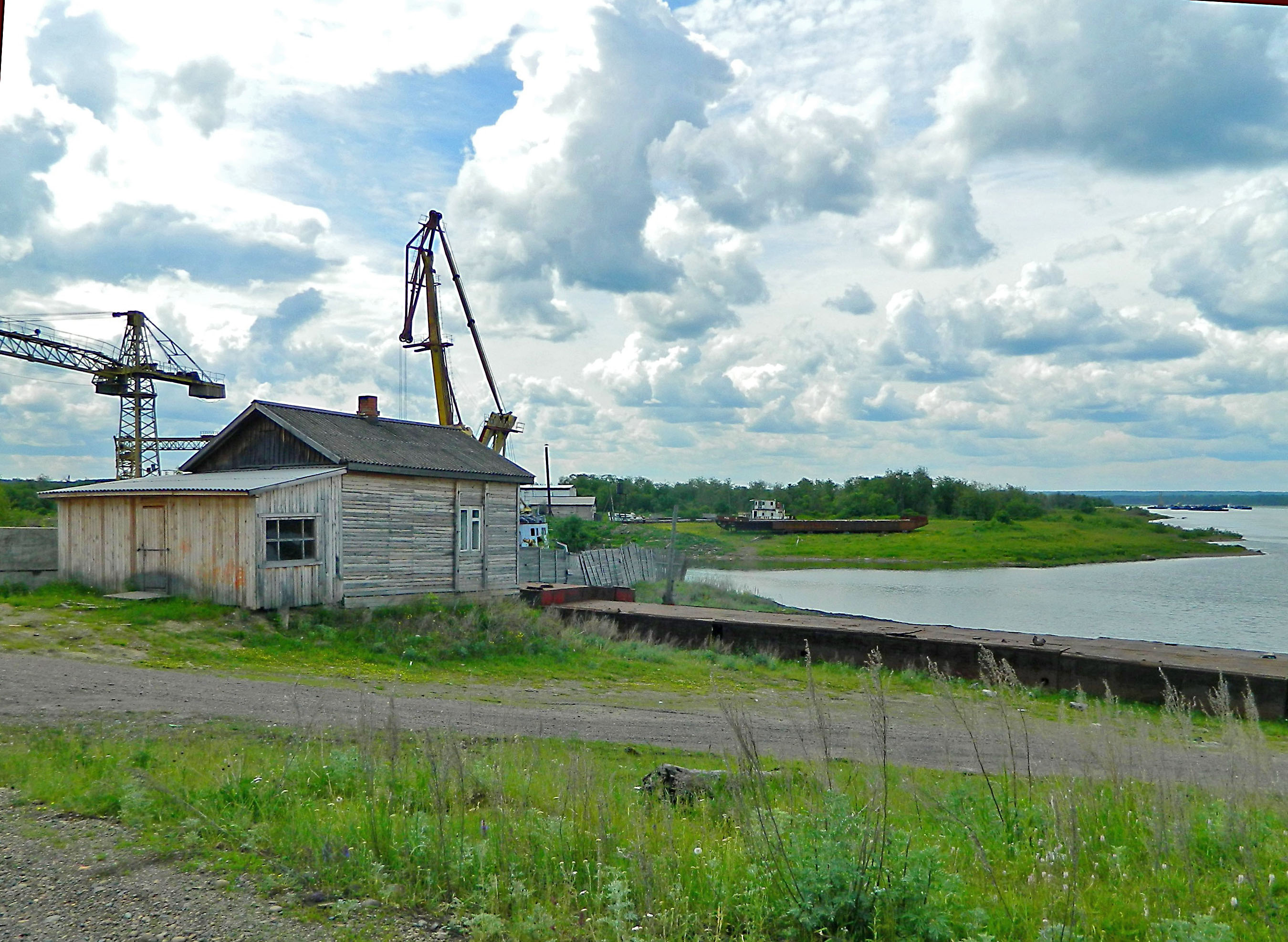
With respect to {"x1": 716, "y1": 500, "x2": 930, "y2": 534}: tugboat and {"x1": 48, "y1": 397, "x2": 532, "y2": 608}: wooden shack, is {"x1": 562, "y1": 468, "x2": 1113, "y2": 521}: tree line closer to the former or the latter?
{"x1": 716, "y1": 500, "x2": 930, "y2": 534}: tugboat

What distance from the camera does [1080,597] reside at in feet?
145

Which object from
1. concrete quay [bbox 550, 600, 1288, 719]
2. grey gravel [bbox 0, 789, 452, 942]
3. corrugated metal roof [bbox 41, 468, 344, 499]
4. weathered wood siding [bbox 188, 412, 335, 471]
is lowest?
concrete quay [bbox 550, 600, 1288, 719]

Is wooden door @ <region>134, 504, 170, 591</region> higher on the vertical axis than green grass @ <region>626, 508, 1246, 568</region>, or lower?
higher

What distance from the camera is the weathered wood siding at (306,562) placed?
18.4 m

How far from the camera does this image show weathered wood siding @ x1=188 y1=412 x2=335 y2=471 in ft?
69.0

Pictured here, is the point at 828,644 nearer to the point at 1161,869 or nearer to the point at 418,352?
the point at 1161,869

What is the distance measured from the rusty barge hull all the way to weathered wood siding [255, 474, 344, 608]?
6916 cm

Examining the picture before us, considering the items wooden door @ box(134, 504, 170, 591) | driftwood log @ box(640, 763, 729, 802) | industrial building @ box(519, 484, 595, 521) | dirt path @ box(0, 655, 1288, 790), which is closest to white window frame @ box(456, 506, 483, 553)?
wooden door @ box(134, 504, 170, 591)

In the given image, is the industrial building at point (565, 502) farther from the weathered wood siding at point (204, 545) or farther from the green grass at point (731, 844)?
the green grass at point (731, 844)

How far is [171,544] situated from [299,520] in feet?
9.00

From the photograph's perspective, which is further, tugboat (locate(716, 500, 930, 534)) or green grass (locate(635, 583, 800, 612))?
tugboat (locate(716, 500, 930, 534))

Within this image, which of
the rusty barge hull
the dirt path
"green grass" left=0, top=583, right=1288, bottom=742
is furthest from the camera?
the rusty barge hull

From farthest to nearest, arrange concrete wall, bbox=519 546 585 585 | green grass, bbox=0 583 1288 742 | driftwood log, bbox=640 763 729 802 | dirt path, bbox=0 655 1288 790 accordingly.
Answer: concrete wall, bbox=519 546 585 585, green grass, bbox=0 583 1288 742, dirt path, bbox=0 655 1288 790, driftwood log, bbox=640 763 729 802

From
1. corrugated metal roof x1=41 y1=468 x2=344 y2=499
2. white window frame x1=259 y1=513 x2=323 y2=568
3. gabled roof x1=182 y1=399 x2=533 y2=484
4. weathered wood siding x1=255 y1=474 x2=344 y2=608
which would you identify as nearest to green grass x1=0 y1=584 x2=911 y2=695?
weathered wood siding x1=255 y1=474 x2=344 y2=608
